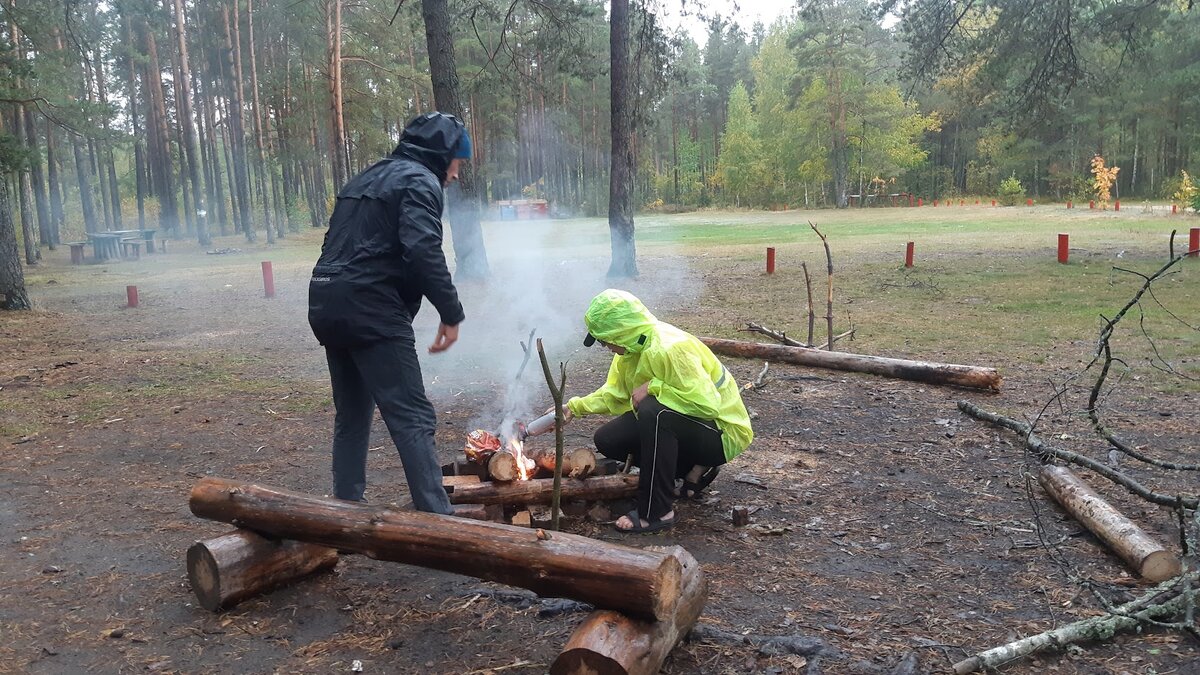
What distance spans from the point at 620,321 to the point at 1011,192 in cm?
5008

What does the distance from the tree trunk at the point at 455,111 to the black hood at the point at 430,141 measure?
889cm

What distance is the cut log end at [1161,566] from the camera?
3.29m

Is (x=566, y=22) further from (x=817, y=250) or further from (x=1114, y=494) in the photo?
(x=1114, y=494)

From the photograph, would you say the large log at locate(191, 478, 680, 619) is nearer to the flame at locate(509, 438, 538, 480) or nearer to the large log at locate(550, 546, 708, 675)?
the large log at locate(550, 546, 708, 675)

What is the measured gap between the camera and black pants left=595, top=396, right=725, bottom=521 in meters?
4.03

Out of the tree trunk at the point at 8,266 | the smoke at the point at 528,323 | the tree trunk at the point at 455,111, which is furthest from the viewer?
the tree trunk at the point at 455,111

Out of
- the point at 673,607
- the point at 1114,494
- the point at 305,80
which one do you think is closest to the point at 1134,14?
the point at 1114,494

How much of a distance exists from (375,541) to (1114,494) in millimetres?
3892

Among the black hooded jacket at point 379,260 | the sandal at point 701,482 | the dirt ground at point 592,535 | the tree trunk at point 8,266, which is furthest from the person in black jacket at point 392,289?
the tree trunk at point 8,266

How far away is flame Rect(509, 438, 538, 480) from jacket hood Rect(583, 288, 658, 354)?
2.70 feet

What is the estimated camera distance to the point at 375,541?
3258 millimetres

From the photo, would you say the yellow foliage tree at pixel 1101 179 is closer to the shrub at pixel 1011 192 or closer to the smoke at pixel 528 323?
the shrub at pixel 1011 192

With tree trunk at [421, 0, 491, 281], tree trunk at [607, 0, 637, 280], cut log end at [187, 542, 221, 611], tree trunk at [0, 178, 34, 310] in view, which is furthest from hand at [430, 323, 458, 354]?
tree trunk at [0, 178, 34, 310]

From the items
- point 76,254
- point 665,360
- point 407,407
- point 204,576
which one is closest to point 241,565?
point 204,576
